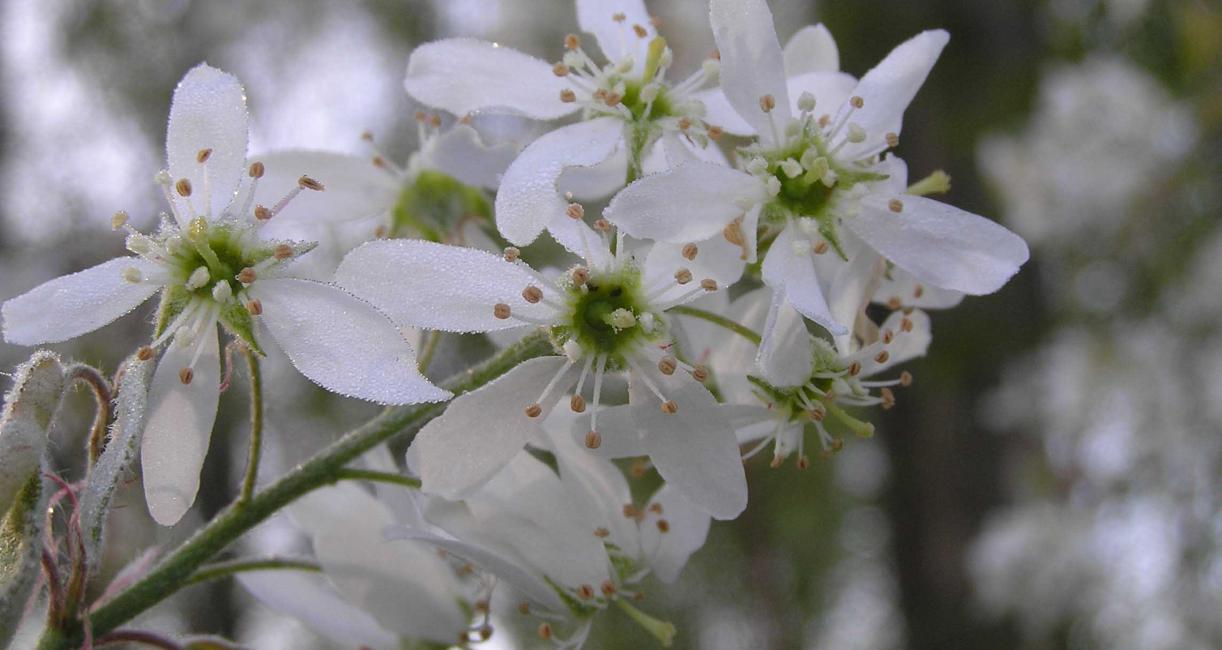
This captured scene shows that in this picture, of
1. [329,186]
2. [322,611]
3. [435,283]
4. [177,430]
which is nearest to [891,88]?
[435,283]

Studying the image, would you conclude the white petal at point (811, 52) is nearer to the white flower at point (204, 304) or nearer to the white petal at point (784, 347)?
the white petal at point (784, 347)

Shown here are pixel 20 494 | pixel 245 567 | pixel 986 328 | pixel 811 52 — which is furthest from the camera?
pixel 986 328

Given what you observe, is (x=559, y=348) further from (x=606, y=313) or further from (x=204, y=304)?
(x=204, y=304)

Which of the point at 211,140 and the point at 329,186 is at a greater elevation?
the point at 211,140

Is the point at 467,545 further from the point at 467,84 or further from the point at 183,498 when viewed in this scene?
the point at 467,84

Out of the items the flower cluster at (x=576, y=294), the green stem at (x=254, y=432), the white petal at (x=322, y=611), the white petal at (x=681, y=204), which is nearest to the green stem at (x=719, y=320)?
the flower cluster at (x=576, y=294)

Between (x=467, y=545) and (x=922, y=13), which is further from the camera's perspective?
(x=922, y=13)

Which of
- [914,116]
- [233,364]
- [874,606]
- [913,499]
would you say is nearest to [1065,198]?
[914,116]
